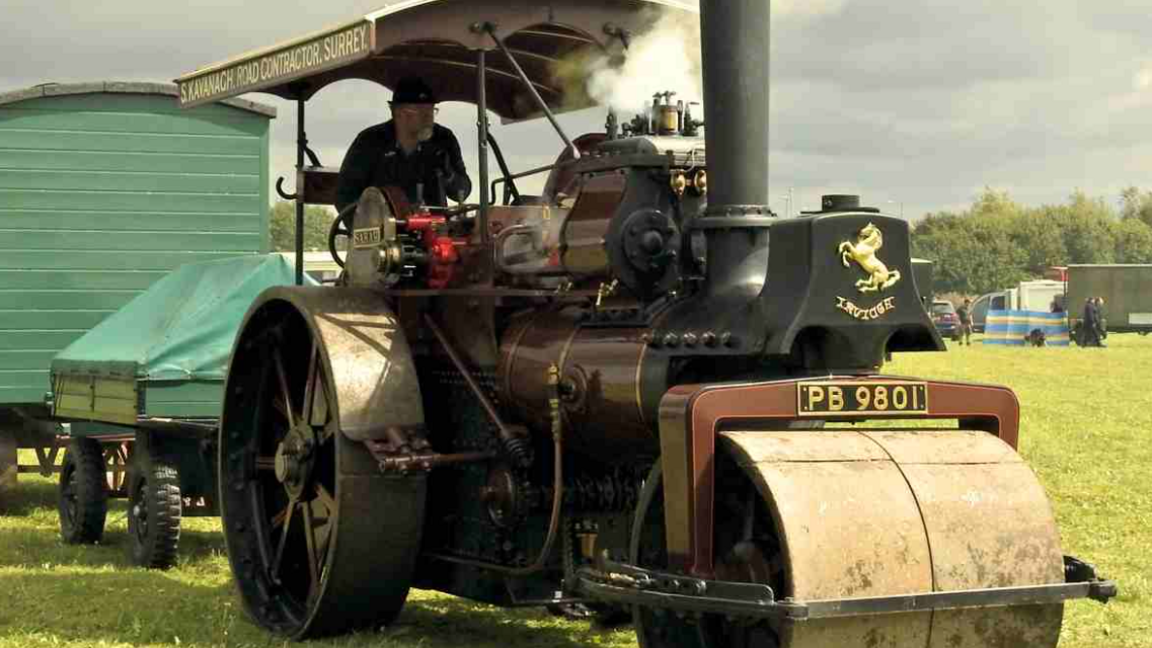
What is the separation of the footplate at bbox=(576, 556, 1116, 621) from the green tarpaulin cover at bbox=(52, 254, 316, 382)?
4705mm

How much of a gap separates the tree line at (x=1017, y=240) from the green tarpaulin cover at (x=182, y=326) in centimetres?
8125

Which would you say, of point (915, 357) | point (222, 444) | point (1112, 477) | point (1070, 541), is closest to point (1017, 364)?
point (915, 357)

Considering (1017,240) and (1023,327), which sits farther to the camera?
(1017,240)

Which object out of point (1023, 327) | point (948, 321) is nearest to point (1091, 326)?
point (1023, 327)

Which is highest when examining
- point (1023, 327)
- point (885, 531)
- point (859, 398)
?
point (859, 398)

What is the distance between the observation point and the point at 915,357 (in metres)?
38.8

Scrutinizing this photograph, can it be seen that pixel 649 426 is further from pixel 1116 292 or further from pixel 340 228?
pixel 1116 292

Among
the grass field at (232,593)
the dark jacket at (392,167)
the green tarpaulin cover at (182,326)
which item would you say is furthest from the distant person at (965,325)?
the dark jacket at (392,167)

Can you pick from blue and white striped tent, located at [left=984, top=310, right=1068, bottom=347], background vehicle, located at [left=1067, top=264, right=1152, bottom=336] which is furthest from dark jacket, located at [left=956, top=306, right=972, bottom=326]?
background vehicle, located at [left=1067, top=264, right=1152, bottom=336]

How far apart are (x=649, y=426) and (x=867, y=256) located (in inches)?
34.1

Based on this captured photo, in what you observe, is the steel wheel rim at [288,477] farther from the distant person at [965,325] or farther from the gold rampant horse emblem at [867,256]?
the distant person at [965,325]

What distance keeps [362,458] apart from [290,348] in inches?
40.0

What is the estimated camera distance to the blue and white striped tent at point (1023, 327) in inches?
1928

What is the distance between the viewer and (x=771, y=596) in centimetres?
452
